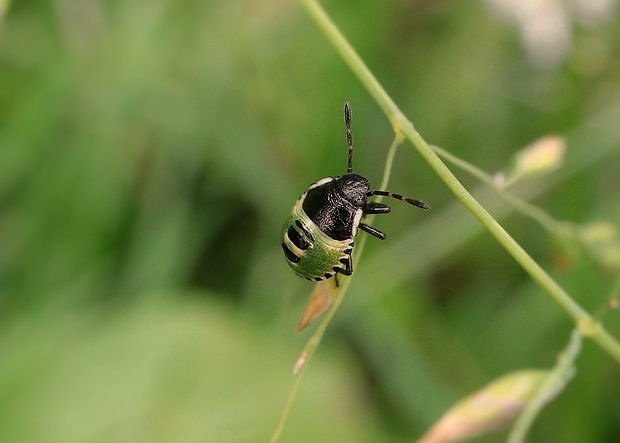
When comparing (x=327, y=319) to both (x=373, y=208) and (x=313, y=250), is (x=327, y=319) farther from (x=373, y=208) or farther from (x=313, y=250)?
(x=373, y=208)

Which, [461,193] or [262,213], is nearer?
[461,193]

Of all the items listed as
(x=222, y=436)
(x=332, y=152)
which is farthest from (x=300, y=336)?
(x=332, y=152)

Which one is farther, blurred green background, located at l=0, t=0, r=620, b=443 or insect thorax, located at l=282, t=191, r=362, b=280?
blurred green background, located at l=0, t=0, r=620, b=443

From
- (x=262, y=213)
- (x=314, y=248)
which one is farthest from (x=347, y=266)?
(x=262, y=213)

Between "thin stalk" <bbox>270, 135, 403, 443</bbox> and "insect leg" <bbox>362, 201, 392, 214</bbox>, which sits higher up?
"insect leg" <bbox>362, 201, 392, 214</bbox>

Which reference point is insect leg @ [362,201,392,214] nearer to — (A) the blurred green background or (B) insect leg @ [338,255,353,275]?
(B) insect leg @ [338,255,353,275]

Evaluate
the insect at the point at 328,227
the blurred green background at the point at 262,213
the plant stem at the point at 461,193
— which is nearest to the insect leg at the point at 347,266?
the insect at the point at 328,227

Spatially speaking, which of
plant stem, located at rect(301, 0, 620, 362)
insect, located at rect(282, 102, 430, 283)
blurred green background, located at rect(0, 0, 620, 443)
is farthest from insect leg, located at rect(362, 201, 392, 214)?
blurred green background, located at rect(0, 0, 620, 443)
